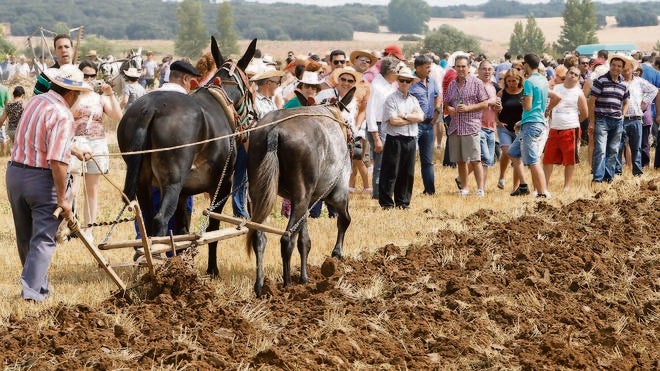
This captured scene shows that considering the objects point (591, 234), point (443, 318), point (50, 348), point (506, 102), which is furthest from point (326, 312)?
point (506, 102)

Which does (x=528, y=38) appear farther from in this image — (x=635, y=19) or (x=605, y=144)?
(x=605, y=144)

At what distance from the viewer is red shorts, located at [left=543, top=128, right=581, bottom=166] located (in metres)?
14.5

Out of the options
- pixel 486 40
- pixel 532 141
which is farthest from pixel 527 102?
pixel 486 40

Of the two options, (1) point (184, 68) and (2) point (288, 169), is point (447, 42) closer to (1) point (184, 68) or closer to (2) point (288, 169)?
(1) point (184, 68)

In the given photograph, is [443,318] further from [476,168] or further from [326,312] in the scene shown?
[476,168]

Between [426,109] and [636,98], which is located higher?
[426,109]

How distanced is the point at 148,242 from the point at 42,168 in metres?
0.98

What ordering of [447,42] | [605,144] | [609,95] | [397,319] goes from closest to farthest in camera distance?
[397,319] → [609,95] → [605,144] → [447,42]

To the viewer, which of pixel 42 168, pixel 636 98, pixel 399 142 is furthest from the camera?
pixel 636 98

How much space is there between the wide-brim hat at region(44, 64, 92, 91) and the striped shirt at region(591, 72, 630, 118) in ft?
32.2

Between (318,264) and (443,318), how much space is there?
254cm

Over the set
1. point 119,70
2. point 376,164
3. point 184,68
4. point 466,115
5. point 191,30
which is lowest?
point 191,30

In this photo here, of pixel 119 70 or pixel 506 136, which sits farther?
pixel 119 70

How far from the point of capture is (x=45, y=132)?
7.40 metres
